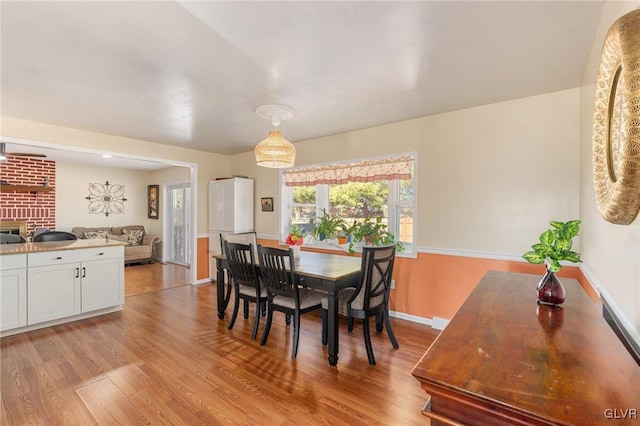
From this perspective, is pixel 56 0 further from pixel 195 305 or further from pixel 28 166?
pixel 28 166

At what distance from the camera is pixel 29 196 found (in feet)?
19.8

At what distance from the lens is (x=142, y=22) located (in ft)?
5.50

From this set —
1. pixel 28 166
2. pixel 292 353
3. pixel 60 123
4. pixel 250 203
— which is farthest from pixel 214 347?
pixel 28 166

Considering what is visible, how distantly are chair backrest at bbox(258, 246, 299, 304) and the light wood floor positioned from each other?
569 millimetres

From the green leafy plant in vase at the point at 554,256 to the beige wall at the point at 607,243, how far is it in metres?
0.16

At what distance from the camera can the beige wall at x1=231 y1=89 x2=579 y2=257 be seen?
265 cm

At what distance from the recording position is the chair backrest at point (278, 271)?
8.54 ft

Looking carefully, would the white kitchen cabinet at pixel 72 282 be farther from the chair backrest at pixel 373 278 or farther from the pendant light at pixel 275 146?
the chair backrest at pixel 373 278

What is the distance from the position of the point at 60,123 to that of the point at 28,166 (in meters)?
3.58

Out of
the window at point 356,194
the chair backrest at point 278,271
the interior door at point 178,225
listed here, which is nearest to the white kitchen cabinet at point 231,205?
the window at point 356,194

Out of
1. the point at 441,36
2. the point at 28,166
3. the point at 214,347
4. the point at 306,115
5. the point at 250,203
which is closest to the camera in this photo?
the point at 441,36

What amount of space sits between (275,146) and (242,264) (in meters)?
1.23

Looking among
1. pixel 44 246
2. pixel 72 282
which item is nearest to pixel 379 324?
pixel 72 282

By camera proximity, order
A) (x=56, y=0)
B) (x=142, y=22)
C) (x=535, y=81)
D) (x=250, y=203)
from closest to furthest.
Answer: (x=56, y=0) → (x=142, y=22) → (x=535, y=81) → (x=250, y=203)
